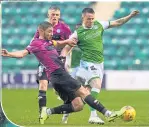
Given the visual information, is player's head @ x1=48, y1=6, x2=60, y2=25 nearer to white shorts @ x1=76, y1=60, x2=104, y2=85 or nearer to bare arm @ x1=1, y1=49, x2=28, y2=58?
white shorts @ x1=76, y1=60, x2=104, y2=85

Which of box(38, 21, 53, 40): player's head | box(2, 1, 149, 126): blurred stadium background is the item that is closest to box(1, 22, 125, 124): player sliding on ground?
box(38, 21, 53, 40): player's head

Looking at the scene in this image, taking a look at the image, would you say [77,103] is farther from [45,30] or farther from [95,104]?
[45,30]

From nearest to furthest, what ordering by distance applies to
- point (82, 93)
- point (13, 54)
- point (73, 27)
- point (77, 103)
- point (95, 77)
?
point (13, 54) → point (82, 93) → point (77, 103) → point (95, 77) → point (73, 27)

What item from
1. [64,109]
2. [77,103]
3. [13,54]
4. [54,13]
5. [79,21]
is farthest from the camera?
[79,21]

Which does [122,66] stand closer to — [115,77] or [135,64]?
[135,64]

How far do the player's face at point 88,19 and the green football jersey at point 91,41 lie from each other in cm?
9

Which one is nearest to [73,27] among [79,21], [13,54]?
[79,21]

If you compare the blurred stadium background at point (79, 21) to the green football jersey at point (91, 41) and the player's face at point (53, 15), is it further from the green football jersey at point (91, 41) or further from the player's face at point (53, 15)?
the green football jersey at point (91, 41)

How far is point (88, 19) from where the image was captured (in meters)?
8.44

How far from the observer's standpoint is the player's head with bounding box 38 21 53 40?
7695mm

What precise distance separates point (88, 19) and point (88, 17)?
0.07m

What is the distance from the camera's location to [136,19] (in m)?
26.5

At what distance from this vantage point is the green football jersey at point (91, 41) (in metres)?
8.68

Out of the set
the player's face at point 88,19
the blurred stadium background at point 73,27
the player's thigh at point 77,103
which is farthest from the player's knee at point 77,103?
the blurred stadium background at point 73,27
